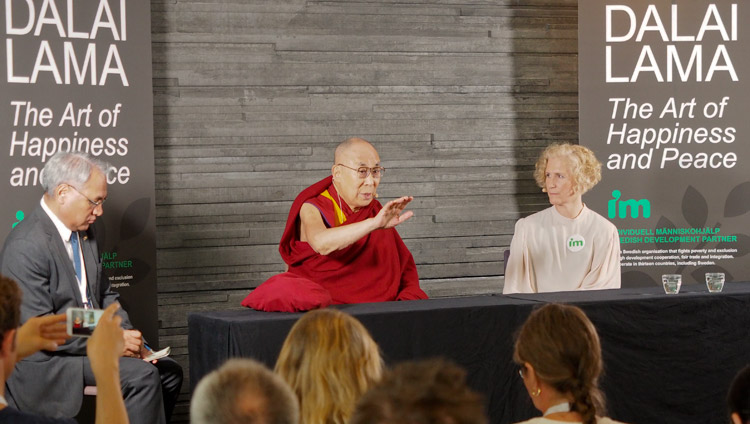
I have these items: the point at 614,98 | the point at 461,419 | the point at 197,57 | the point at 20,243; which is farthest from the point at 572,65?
the point at 461,419

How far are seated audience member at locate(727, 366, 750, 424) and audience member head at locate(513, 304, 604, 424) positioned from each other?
1.20 ft

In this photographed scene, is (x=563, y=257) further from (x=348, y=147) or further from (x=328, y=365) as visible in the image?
(x=328, y=365)

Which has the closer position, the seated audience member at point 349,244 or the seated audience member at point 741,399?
the seated audience member at point 741,399

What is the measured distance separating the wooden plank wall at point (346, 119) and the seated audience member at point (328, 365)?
9.69 ft

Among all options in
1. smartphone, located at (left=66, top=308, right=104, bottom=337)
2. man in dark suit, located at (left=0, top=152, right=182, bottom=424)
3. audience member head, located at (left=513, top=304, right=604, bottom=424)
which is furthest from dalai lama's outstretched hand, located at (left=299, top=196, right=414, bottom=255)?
audience member head, located at (left=513, top=304, right=604, bottom=424)

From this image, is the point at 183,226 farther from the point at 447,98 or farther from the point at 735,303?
the point at 735,303

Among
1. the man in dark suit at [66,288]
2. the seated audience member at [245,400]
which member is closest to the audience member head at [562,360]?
the seated audience member at [245,400]

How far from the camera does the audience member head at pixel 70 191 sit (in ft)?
11.6

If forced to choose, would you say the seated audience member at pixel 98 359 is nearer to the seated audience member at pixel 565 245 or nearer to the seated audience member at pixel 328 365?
the seated audience member at pixel 328 365

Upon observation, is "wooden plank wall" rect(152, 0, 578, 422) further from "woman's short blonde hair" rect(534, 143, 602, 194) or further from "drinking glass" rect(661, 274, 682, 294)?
"drinking glass" rect(661, 274, 682, 294)

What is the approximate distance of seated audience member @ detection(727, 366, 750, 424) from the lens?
1.62 metres

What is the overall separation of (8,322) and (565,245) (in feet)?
9.81

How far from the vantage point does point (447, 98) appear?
521 centimetres

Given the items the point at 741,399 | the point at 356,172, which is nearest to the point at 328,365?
the point at 741,399
